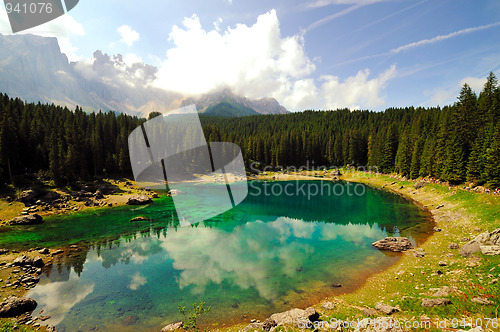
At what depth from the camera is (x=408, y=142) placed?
83750 mm

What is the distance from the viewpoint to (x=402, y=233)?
108ft

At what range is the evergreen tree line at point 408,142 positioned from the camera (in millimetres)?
46250

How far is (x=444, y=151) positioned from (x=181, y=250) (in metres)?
69.8

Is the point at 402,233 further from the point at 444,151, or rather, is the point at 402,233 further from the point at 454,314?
the point at 444,151

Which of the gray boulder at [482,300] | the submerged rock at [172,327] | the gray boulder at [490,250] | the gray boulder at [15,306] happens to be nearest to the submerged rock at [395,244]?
the gray boulder at [490,250]

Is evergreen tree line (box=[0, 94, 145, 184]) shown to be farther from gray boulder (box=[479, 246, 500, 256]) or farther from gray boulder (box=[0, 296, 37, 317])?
gray boulder (box=[479, 246, 500, 256])

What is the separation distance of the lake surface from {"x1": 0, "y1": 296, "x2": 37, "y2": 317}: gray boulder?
0.75m

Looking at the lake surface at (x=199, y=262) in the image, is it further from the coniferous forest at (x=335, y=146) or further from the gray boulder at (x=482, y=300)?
the coniferous forest at (x=335, y=146)

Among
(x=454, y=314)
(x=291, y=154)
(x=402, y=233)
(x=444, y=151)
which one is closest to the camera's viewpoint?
(x=454, y=314)

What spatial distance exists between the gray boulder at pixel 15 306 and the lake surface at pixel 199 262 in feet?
2.47

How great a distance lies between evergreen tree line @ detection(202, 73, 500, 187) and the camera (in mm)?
46250

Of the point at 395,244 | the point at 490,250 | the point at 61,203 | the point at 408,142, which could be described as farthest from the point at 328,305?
the point at 408,142

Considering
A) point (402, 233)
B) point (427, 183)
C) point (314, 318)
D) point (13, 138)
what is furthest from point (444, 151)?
point (13, 138)

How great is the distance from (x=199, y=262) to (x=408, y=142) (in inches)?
3661
